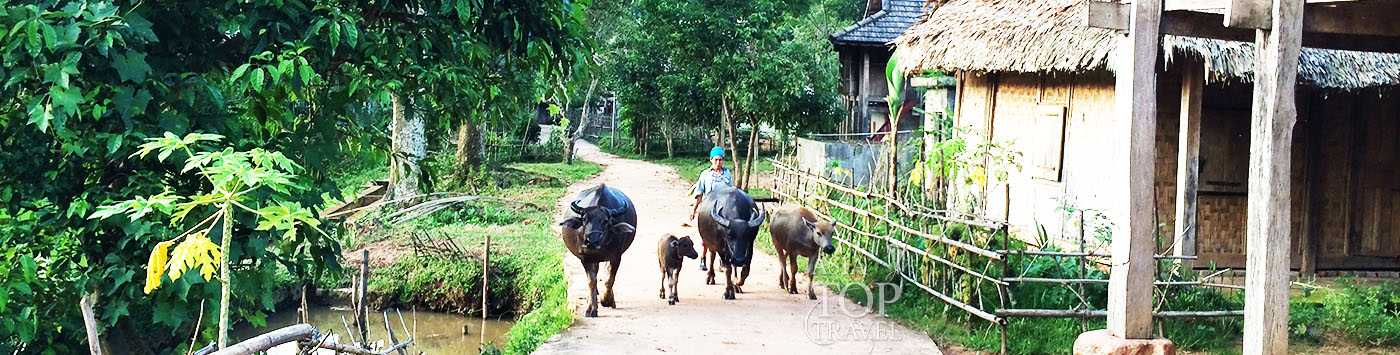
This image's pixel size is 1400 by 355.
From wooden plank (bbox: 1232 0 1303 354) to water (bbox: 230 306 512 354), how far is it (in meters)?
7.91

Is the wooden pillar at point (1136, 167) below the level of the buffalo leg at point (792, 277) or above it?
above

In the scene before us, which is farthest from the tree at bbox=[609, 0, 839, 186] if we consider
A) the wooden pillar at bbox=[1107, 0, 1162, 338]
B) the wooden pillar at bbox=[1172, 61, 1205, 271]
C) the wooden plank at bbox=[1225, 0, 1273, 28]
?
the wooden plank at bbox=[1225, 0, 1273, 28]

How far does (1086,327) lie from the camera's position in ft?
27.1

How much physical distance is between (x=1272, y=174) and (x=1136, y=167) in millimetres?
867

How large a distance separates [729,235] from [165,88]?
192 inches

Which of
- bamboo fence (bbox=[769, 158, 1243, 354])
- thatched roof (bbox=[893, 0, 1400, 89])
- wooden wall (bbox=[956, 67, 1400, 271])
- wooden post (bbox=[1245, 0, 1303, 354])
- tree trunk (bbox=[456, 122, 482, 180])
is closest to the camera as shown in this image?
wooden post (bbox=[1245, 0, 1303, 354])

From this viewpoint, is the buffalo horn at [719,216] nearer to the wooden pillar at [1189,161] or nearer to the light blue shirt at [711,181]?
the light blue shirt at [711,181]

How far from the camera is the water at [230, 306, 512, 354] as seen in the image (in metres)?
12.1

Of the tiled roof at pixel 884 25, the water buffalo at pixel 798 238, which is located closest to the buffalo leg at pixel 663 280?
the water buffalo at pixel 798 238

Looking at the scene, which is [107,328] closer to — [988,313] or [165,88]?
[165,88]

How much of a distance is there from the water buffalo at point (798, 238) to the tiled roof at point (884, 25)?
1372 cm

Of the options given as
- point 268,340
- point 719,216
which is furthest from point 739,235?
point 268,340

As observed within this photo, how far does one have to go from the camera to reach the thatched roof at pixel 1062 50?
920 centimetres

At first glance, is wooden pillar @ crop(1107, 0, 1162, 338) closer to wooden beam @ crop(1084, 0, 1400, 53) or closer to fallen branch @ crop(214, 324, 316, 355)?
wooden beam @ crop(1084, 0, 1400, 53)
